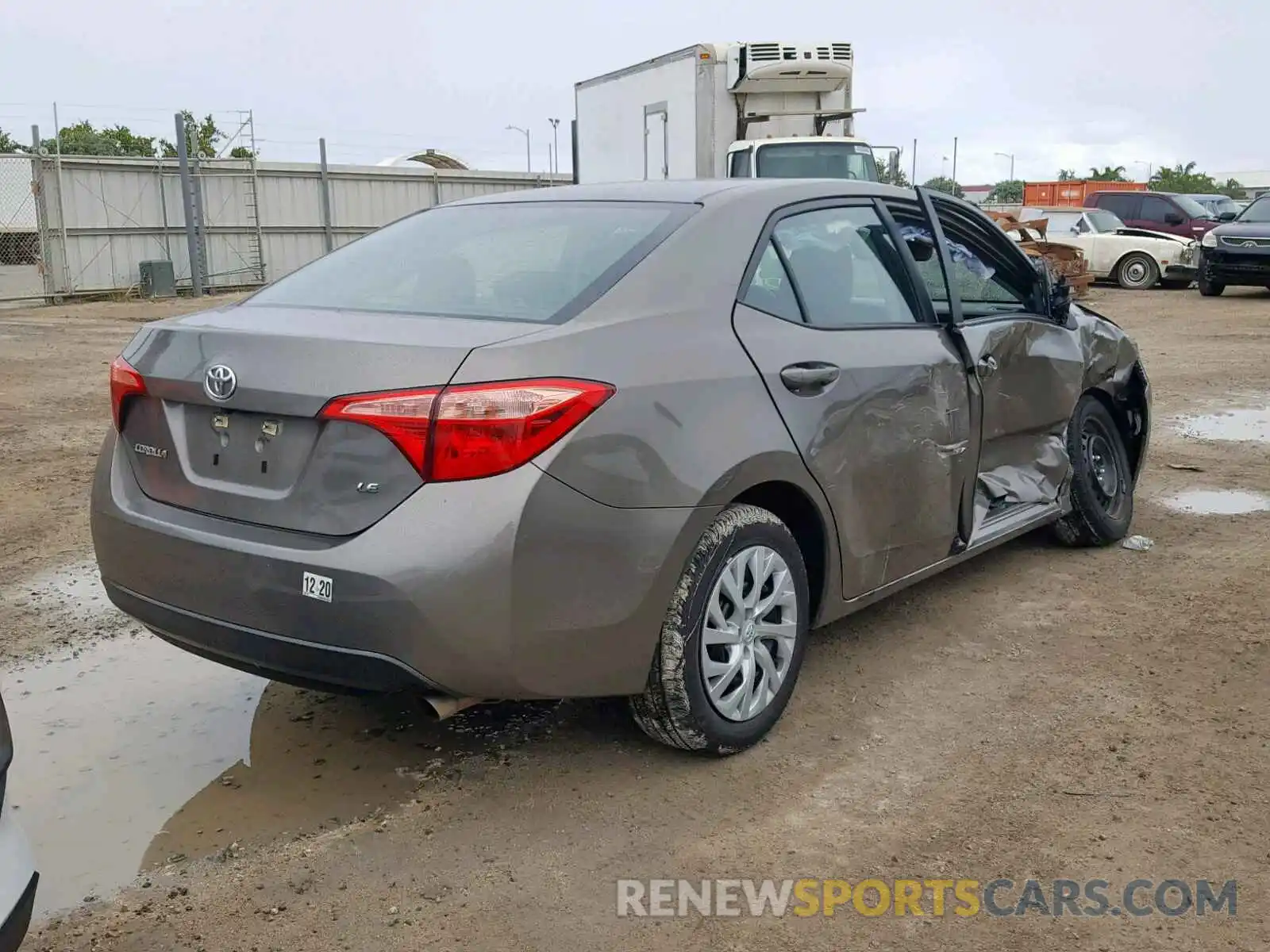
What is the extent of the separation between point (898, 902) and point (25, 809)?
2.20 meters

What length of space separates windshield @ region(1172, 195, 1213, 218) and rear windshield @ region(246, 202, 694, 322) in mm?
23400

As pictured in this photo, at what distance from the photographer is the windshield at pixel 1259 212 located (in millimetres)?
19219

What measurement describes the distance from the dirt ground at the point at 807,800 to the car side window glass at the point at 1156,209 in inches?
855

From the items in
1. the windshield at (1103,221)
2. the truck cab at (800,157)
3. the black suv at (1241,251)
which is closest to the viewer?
the truck cab at (800,157)

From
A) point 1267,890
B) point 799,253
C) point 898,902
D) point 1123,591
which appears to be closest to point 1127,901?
point 1267,890

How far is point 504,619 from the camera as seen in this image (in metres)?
2.81

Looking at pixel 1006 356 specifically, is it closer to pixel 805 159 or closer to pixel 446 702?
pixel 446 702

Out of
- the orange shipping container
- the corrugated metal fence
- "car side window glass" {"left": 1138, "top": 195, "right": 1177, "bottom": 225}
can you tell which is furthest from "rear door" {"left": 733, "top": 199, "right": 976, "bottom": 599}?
the orange shipping container

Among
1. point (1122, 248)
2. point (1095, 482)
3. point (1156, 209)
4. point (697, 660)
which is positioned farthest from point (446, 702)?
point (1156, 209)

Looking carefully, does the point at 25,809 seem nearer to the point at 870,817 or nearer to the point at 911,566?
the point at 870,817

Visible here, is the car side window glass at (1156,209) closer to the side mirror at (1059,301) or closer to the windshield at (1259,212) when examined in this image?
the windshield at (1259,212)

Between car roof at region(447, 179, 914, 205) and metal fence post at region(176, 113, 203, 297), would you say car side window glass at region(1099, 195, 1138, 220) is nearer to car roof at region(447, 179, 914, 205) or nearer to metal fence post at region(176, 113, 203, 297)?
metal fence post at region(176, 113, 203, 297)

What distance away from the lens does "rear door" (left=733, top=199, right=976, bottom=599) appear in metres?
3.50

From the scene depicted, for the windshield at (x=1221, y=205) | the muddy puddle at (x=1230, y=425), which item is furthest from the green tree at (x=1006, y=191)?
the muddy puddle at (x=1230, y=425)
